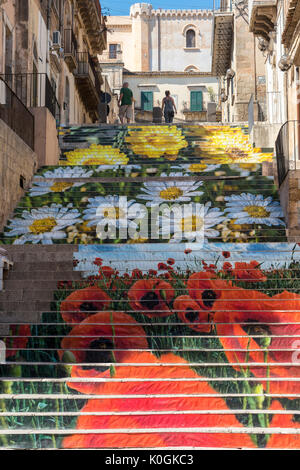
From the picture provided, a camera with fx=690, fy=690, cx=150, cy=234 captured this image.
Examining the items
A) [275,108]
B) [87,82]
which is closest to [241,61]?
[87,82]

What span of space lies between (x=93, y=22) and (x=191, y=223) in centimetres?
2275

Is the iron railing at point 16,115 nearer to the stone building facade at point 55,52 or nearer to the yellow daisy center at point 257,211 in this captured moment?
the stone building facade at point 55,52

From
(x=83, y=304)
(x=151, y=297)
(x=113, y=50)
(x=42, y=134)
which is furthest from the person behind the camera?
(x=113, y=50)

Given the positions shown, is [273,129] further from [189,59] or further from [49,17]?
[189,59]

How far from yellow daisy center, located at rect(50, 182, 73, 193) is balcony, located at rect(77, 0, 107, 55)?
17.7 metres

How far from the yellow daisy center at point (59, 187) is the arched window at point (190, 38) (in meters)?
42.6

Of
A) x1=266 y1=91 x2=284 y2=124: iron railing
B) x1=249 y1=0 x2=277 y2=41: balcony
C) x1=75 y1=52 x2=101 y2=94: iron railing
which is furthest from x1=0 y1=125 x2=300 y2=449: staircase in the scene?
x1=75 y1=52 x2=101 y2=94: iron railing

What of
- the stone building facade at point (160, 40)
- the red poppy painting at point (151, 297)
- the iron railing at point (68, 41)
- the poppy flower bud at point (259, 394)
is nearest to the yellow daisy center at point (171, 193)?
the red poppy painting at point (151, 297)

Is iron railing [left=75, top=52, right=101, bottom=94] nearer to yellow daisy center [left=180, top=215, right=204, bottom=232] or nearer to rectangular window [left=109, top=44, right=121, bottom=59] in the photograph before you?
yellow daisy center [left=180, top=215, right=204, bottom=232]

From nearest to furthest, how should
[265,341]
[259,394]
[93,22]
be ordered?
[259,394]
[265,341]
[93,22]

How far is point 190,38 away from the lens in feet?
183

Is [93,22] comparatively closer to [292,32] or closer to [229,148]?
[229,148]

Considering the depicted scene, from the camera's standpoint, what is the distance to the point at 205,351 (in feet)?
29.3

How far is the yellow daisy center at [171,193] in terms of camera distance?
14.5 metres
